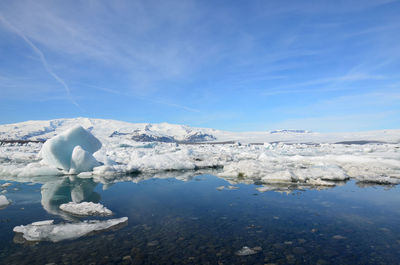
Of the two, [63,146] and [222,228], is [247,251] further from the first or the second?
[63,146]

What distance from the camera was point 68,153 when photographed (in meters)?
10.6

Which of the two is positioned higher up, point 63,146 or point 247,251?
point 63,146

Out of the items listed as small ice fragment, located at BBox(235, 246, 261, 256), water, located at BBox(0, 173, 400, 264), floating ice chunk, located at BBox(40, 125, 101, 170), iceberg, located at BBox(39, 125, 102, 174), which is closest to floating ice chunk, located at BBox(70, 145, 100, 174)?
iceberg, located at BBox(39, 125, 102, 174)

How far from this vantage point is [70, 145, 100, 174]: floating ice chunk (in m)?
10.2

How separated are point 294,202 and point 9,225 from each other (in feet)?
19.0

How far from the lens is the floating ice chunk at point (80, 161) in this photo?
400 inches

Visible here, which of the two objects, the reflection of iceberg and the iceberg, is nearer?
the reflection of iceberg

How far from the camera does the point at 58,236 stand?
11.9 ft

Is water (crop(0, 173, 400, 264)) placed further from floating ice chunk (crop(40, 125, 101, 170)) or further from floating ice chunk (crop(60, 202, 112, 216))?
floating ice chunk (crop(40, 125, 101, 170))

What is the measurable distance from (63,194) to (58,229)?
3409 mm

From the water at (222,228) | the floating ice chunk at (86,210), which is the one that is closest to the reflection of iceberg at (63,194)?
the water at (222,228)

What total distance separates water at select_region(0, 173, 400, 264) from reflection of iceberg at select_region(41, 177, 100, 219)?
0.03 meters

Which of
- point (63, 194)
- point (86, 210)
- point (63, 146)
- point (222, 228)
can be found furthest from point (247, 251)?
point (63, 146)

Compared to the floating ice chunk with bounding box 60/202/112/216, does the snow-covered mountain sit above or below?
above
